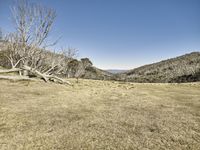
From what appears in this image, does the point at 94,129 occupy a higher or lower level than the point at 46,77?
lower

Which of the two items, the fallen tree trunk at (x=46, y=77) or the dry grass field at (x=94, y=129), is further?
the fallen tree trunk at (x=46, y=77)

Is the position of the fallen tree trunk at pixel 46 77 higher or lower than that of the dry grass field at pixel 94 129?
higher

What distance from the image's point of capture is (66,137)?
5191mm

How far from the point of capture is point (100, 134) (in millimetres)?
5527

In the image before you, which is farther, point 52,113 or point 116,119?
point 52,113

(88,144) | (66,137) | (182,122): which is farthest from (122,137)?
(182,122)

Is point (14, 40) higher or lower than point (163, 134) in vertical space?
→ higher

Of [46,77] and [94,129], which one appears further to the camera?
[46,77]

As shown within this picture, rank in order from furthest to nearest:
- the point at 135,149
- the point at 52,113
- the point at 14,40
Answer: the point at 14,40
the point at 52,113
the point at 135,149

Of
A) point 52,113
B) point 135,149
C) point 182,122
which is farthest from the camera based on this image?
point 52,113

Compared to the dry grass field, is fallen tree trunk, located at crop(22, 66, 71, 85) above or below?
above

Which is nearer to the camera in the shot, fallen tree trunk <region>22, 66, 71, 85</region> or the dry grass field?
the dry grass field

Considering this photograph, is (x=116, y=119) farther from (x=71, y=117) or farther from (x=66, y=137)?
(x=66, y=137)

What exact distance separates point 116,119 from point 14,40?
20.6 metres
